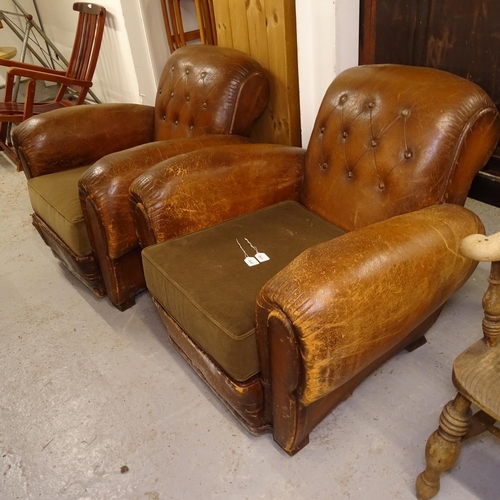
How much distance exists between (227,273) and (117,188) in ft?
1.86

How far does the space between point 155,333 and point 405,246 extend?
3.53 feet

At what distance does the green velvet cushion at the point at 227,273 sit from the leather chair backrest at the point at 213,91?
516 mm

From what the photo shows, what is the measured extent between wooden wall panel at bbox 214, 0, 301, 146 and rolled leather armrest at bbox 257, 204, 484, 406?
3.61 ft

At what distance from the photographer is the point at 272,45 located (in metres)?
1.96

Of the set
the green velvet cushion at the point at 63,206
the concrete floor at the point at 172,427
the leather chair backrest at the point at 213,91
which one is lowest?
the concrete floor at the point at 172,427

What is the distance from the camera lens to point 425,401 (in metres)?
1.39

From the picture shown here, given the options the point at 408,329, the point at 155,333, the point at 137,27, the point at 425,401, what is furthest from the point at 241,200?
the point at 137,27

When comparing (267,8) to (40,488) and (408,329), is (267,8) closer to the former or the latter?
(408,329)

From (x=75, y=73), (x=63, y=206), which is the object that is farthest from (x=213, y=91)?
(x=75, y=73)

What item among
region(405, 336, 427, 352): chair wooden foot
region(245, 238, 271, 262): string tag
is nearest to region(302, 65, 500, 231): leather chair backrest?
region(245, 238, 271, 262): string tag

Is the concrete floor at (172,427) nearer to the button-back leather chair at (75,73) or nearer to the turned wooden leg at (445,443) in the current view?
the turned wooden leg at (445,443)

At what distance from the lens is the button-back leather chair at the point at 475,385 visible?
871 millimetres

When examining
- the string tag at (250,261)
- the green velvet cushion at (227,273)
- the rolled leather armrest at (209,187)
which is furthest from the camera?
the rolled leather armrest at (209,187)

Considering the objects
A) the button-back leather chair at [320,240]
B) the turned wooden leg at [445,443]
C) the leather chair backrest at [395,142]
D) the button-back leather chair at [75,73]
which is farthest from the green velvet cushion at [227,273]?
the button-back leather chair at [75,73]
